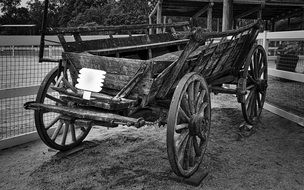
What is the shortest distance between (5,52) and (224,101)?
4.74m

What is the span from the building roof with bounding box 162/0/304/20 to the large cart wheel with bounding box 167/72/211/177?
372 inches

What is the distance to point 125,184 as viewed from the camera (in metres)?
3.09

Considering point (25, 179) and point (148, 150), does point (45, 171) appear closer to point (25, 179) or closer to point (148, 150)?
point (25, 179)

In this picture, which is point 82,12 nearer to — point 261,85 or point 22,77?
point 22,77

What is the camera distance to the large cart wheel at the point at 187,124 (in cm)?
270

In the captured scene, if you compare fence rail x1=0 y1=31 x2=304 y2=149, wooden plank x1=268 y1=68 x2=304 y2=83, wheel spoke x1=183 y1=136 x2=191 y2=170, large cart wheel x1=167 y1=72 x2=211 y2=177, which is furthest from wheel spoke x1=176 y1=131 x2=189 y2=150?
wooden plank x1=268 y1=68 x2=304 y2=83

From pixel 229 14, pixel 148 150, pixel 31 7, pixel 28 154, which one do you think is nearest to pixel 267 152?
pixel 148 150

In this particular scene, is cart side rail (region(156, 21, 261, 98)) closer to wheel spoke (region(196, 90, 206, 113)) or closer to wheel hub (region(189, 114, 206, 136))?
wheel spoke (region(196, 90, 206, 113))

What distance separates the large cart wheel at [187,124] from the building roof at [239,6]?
9461mm

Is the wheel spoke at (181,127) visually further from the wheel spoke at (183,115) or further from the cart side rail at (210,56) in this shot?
the cart side rail at (210,56)

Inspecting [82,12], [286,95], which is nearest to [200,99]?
[286,95]

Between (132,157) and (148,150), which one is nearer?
(132,157)

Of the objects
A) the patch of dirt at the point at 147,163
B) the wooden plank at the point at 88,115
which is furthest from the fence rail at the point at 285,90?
the wooden plank at the point at 88,115

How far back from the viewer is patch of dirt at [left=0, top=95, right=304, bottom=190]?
10.3ft
